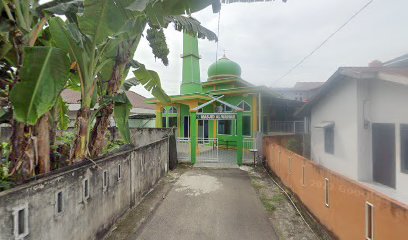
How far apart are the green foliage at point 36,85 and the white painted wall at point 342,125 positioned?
27.6 ft

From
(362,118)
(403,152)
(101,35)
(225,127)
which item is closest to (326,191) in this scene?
(403,152)

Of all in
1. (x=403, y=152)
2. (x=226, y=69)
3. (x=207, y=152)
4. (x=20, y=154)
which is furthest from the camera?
(x=226, y=69)

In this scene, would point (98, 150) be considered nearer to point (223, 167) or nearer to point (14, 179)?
point (14, 179)

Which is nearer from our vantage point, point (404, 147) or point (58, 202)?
point (58, 202)

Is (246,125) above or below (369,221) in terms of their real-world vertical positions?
above

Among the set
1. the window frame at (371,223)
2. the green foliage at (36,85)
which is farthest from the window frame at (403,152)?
the green foliage at (36,85)

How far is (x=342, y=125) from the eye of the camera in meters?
8.61

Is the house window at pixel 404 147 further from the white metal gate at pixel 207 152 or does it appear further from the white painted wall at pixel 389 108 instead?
the white metal gate at pixel 207 152

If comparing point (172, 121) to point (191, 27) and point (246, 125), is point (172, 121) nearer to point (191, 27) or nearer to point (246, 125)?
point (246, 125)

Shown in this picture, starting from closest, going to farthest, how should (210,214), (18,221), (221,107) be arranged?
(18,221) < (210,214) < (221,107)

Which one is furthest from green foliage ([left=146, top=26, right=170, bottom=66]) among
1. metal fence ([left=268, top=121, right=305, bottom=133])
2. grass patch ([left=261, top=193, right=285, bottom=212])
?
metal fence ([left=268, top=121, right=305, bottom=133])

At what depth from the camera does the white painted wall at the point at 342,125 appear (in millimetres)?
7836

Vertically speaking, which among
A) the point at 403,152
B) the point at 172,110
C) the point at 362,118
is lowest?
the point at 403,152

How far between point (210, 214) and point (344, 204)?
3182mm
